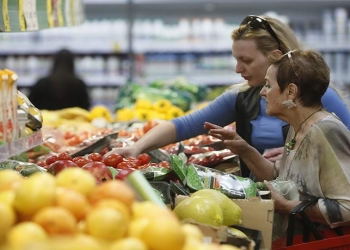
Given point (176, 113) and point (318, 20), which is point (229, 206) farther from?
point (318, 20)

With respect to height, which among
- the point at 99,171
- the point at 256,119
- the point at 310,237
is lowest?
the point at 310,237

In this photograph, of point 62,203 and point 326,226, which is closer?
point 62,203

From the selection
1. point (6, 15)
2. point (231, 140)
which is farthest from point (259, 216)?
point (6, 15)

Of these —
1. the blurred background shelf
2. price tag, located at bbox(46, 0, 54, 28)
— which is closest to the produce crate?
price tag, located at bbox(46, 0, 54, 28)

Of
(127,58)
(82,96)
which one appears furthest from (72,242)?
(127,58)

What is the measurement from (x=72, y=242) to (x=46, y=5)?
8.62 ft

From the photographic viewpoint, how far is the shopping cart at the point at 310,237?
2498mm

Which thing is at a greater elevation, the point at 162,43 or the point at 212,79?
the point at 162,43

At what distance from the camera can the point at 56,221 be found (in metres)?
1.55

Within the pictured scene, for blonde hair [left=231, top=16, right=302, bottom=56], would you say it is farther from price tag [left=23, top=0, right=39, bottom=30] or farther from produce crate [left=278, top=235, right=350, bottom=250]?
produce crate [left=278, top=235, right=350, bottom=250]

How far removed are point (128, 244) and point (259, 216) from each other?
0.99 meters

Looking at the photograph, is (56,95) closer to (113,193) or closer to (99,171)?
(99,171)

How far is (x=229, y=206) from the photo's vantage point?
2.36 metres

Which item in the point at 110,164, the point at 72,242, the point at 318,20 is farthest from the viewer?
the point at 318,20
